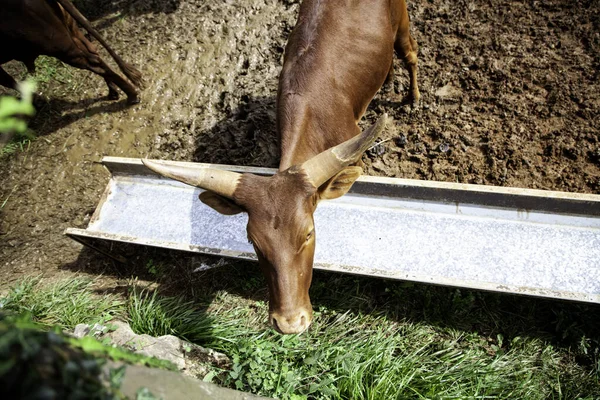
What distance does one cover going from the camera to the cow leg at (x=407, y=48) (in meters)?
4.36

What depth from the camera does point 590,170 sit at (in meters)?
4.08

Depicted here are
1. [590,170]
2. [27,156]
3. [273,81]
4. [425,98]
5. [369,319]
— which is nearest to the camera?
[369,319]

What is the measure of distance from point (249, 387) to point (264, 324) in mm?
702

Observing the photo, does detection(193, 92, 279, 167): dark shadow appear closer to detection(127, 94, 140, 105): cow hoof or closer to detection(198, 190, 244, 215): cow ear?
detection(127, 94, 140, 105): cow hoof

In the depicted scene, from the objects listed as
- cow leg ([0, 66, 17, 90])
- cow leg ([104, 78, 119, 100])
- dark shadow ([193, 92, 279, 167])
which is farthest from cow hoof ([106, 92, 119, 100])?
dark shadow ([193, 92, 279, 167])

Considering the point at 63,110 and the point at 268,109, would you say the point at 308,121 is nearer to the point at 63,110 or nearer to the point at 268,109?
the point at 268,109

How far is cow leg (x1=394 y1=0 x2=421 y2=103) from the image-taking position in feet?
14.3

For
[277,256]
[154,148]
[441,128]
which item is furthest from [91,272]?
[441,128]

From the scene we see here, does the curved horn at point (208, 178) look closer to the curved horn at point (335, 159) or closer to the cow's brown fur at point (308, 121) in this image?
the cow's brown fur at point (308, 121)

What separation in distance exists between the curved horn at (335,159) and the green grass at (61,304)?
2.54 m

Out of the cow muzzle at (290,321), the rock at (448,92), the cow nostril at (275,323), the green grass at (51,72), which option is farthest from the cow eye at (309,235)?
the green grass at (51,72)

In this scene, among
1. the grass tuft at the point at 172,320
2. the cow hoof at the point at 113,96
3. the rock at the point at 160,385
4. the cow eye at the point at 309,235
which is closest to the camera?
the rock at the point at 160,385

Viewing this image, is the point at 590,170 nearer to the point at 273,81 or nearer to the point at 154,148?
the point at 273,81

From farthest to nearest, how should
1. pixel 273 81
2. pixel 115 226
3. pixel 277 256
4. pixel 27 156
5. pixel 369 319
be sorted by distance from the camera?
pixel 27 156 → pixel 273 81 → pixel 115 226 → pixel 369 319 → pixel 277 256
